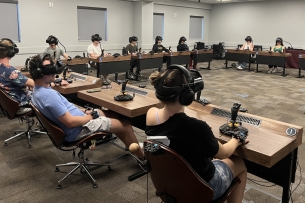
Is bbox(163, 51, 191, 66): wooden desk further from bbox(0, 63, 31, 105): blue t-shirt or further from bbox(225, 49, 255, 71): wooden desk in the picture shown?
bbox(0, 63, 31, 105): blue t-shirt

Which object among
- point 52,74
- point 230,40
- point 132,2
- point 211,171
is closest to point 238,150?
point 211,171

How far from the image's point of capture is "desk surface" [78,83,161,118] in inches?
93.9

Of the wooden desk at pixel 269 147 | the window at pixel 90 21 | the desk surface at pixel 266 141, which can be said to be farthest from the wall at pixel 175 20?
the desk surface at pixel 266 141

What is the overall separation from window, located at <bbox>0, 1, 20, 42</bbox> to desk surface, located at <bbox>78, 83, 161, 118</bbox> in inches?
238

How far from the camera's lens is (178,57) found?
334 inches

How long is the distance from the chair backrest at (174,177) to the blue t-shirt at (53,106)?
104 cm

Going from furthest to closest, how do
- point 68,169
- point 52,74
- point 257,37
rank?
1. point 257,37
2. point 68,169
3. point 52,74

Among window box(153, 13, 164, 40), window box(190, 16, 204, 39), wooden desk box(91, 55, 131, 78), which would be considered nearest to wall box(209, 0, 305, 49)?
window box(190, 16, 204, 39)

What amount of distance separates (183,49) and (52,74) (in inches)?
282

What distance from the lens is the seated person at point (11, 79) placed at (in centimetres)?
328

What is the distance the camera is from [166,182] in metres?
1.46

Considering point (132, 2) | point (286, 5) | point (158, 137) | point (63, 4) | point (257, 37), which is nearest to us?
point (158, 137)

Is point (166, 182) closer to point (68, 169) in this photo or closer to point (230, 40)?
point (68, 169)

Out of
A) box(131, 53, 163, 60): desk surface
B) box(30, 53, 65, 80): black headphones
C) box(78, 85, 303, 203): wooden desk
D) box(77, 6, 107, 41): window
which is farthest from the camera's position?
box(77, 6, 107, 41): window
